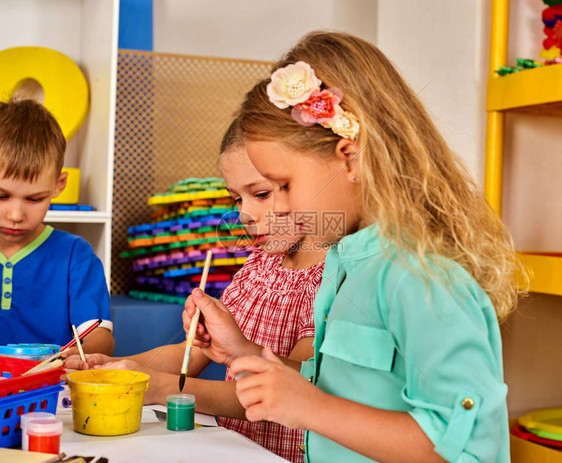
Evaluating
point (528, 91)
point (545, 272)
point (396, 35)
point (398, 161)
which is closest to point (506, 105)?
point (528, 91)

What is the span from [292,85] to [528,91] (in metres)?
0.79

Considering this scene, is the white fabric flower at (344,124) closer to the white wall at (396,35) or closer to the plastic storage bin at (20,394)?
the plastic storage bin at (20,394)

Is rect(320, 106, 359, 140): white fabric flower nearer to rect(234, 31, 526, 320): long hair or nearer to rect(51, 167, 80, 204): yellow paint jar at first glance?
rect(234, 31, 526, 320): long hair

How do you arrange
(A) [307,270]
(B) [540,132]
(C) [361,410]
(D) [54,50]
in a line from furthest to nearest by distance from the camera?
(D) [54,50] → (B) [540,132] → (A) [307,270] → (C) [361,410]

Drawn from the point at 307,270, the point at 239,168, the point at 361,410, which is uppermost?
the point at 239,168

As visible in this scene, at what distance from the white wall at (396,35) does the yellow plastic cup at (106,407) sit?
2.88ft

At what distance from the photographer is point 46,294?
1.48 meters

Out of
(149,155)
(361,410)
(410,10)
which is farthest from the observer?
(149,155)

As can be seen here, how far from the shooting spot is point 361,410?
698mm

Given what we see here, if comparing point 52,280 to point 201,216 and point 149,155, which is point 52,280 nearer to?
point 201,216

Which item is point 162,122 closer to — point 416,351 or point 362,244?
point 362,244

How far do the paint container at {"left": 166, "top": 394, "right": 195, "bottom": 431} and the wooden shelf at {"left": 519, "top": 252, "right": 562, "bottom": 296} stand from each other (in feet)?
2.78

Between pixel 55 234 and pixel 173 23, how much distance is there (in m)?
1.00

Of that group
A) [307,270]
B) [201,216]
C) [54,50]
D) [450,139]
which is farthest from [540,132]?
Result: [54,50]
